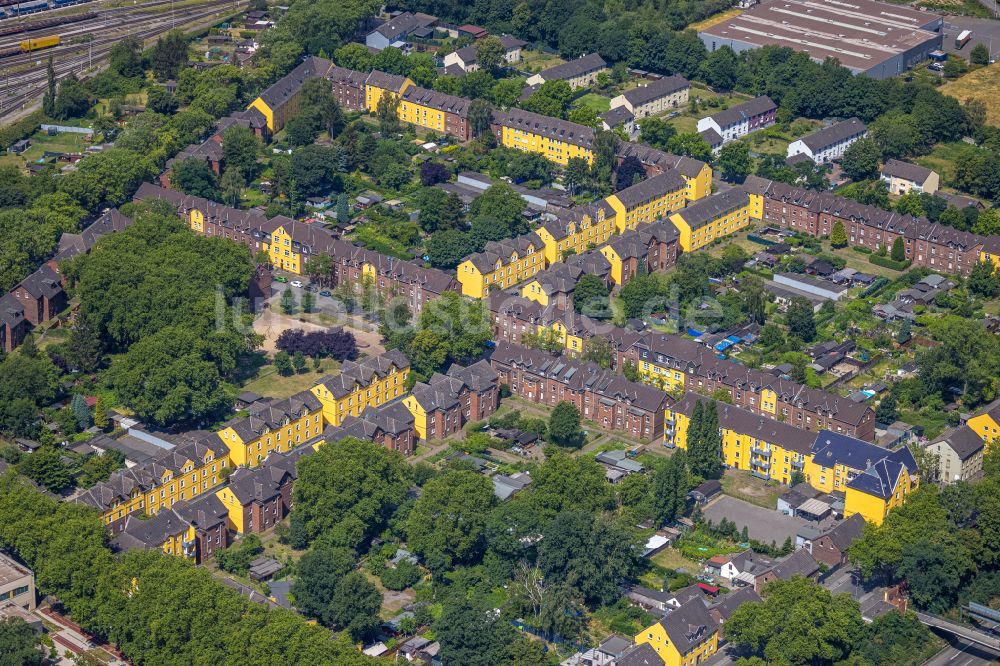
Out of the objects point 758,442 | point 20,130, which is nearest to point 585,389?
point 758,442

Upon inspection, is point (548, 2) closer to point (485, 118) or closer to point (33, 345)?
point (485, 118)

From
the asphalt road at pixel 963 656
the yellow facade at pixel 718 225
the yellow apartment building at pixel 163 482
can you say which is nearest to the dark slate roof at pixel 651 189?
the yellow facade at pixel 718 225

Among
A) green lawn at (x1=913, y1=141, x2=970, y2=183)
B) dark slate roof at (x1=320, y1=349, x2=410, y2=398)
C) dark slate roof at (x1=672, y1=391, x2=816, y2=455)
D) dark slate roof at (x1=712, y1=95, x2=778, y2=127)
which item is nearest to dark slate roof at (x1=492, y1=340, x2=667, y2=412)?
dark slate roof at (x1=672, y1=391, x2=816, y2=455)

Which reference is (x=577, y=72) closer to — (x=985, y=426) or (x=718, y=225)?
(x=718, y=225)

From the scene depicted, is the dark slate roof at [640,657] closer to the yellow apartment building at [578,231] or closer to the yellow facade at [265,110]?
the yellow apartment building at [578,231]

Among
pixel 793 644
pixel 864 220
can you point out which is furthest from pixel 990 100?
pixel 793 644

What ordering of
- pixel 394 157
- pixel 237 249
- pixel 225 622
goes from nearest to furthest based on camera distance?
pixel 225 622, pixel 237 249, pixel 394 157

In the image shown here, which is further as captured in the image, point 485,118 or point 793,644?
point 485,118
